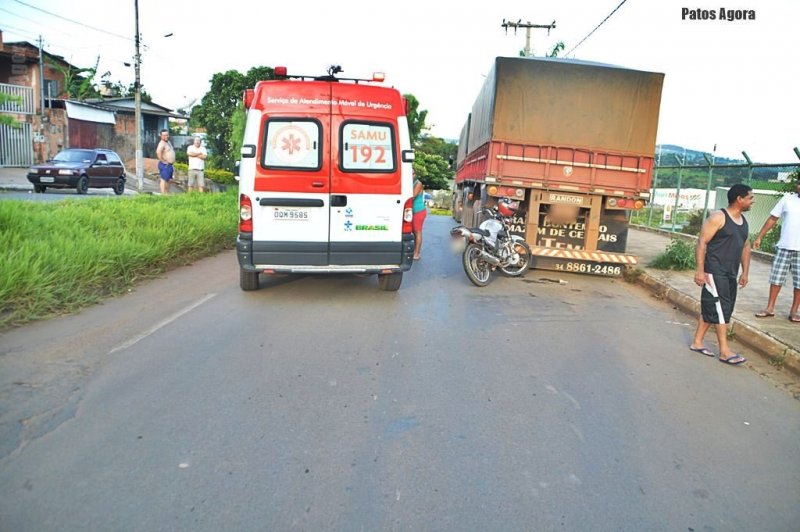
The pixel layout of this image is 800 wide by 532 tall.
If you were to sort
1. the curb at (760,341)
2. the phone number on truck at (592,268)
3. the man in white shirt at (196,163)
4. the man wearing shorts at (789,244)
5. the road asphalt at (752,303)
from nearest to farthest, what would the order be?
1. the curb at (760,341)
2. the road asphalt at (752,303)
3. the man wearing shorts at (789,244)
4. the phone number on truck at (592,268)
5. the man in white shirt at (196,163)

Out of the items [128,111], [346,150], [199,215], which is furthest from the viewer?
[128,111]

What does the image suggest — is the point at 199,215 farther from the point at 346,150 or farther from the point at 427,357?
the point at 427,357

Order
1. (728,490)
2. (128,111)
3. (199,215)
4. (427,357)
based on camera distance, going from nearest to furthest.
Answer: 1. (728,490)
2. (427,357)
3. (199,215)
4. (128,111)

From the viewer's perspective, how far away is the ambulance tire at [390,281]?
8.23 m

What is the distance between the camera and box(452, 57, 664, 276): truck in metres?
10.2

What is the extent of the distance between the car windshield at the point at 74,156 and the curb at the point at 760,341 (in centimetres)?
1912

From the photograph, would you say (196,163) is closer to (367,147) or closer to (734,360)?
(367,147)

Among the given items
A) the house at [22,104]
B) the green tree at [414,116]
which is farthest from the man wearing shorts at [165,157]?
the green tree at [414,116]

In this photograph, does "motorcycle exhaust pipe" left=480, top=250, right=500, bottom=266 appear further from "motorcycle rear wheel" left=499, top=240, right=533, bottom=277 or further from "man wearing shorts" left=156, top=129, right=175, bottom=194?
"man wearing shorts" left=156, top=129, right=175, bottom=194

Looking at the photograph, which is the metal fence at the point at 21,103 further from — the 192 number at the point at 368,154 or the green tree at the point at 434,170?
the 192 number at the point at 368,154

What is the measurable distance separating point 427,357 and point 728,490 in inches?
104

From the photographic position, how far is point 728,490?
139 inches

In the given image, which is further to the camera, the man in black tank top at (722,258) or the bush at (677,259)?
the bush at (677,259)

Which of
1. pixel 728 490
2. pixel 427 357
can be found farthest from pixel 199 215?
pixel 728 490
